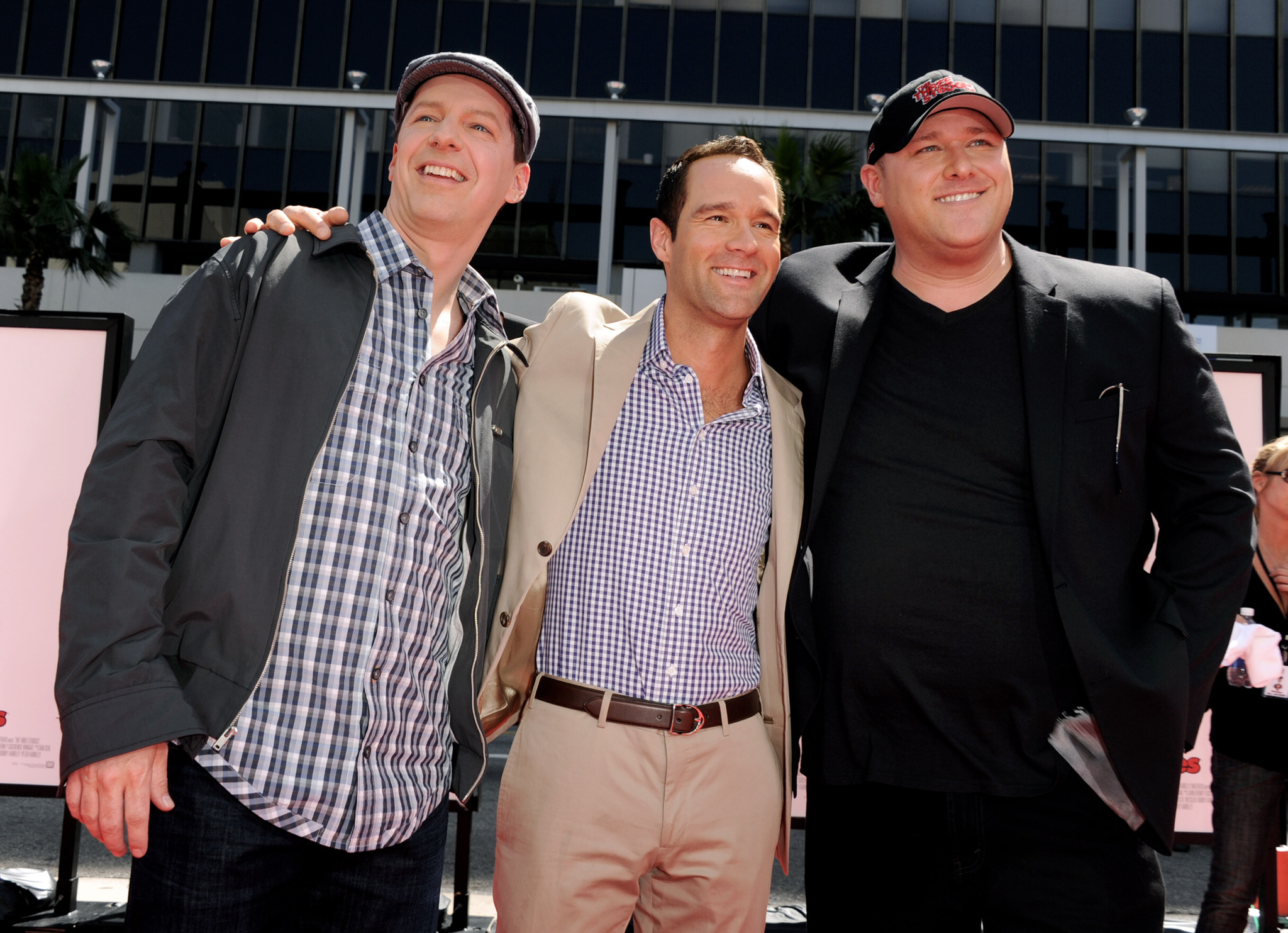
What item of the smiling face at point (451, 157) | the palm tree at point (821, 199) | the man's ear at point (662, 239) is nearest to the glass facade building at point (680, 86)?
the palm tree at point (821, 199)

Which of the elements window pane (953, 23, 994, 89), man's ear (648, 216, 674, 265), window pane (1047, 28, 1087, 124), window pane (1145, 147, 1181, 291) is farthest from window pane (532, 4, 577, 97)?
man's ear (648, 216, 674, 265)

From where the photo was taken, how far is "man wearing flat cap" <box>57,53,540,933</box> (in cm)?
186

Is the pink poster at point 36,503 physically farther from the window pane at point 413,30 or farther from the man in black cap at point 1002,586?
the window pane at point 413,30

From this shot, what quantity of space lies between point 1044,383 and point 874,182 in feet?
2.84

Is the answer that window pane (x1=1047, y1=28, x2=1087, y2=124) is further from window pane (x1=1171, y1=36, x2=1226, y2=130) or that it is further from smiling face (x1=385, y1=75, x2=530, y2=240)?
smiling face (x1=385, y1=75, x2=530, y2=240)

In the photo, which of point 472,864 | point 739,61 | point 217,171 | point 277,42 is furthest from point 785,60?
point 472,864

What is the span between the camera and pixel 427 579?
90.6 inches

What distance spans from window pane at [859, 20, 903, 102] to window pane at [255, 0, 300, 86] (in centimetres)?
1264

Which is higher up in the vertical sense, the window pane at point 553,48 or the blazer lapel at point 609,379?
the window pane at point 553,48

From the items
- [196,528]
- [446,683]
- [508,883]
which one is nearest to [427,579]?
[446,683]

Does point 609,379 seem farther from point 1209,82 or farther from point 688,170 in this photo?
point 1209,82

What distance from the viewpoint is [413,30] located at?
21.6 metres

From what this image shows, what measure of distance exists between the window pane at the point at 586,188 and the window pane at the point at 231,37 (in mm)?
7541

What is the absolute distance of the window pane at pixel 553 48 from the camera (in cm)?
2150
